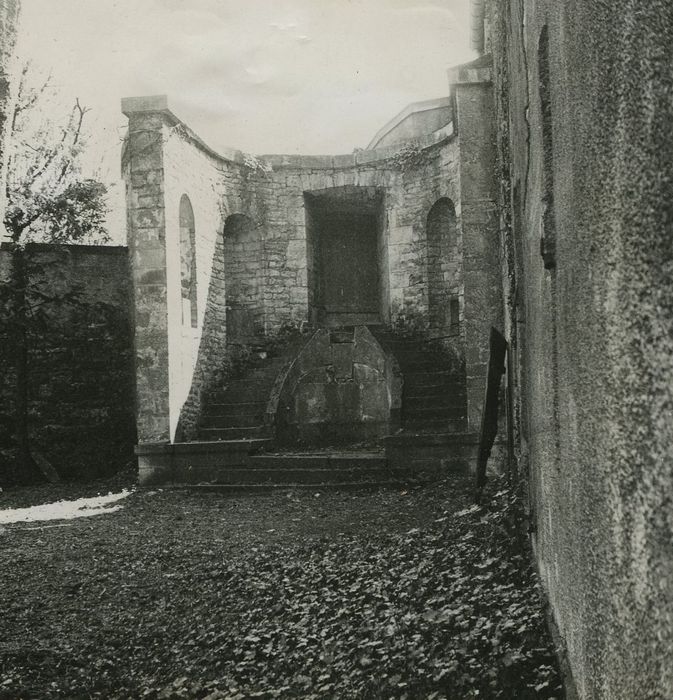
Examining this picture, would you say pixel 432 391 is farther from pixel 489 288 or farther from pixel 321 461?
pixel 489 288

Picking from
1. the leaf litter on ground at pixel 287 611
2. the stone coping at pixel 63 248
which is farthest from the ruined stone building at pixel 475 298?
the leaf litter on ground at pixel 287 611

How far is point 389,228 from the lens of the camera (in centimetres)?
1468

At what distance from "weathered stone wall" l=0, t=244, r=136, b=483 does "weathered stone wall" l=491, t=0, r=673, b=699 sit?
11.4 metres

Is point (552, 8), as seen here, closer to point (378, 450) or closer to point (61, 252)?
point (378, 450)

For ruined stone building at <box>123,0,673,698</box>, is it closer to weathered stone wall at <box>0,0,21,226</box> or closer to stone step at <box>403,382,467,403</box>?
stone step at <box>403,382,467,403</box>

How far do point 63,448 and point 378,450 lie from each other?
578 centimetres

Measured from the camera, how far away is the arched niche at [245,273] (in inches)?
570

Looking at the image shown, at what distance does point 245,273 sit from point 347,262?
2414 millimetres

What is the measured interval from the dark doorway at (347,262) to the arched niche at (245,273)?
1357 millimetres

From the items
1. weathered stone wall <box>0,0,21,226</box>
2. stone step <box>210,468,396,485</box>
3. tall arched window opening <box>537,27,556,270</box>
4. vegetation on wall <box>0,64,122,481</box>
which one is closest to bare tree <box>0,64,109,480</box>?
vegetation on wall <box>0,64,122,481</box>

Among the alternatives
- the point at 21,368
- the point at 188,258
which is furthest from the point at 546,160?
the point at 21,368

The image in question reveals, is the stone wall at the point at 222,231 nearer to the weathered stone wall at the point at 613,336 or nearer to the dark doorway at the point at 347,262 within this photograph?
the dark doorway at the point at 347,262

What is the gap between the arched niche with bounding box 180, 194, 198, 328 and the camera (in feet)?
42.4

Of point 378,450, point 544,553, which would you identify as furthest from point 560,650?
point 378,450
